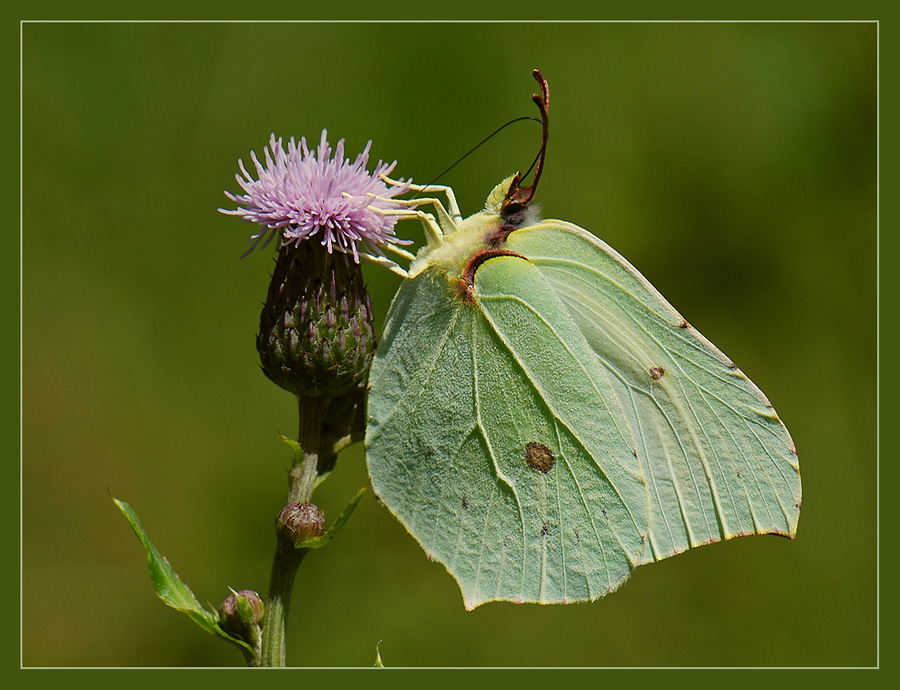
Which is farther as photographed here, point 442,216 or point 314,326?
point 442,216

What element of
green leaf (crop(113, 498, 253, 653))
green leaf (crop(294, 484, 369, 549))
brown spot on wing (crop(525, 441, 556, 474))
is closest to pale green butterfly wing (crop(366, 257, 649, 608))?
brown spot on wing (crop(525, 441, 556, 474))

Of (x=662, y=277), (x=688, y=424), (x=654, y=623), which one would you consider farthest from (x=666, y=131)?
(x=654, y=623)

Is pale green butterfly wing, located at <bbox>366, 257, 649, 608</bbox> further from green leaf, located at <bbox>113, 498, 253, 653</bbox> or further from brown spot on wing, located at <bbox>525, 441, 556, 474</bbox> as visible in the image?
green leaf, located at <bbox>113, 498, 253, 653</bbox>

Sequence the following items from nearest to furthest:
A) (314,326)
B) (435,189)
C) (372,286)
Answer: (314,326), (435,189), (372,286)

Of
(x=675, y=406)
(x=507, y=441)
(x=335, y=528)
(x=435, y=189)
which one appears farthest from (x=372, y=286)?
(x=335, y=528)

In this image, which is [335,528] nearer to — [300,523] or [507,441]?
[300,523]

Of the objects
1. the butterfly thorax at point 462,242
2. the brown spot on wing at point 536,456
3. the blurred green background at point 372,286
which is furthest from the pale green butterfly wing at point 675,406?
the blurred green background at point 372,286

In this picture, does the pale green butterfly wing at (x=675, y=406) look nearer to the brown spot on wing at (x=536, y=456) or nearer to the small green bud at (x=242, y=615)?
the brown spot on wing at (x=536, y=456)
